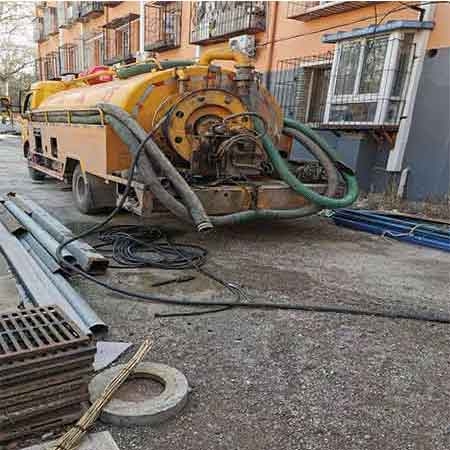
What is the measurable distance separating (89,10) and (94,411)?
Result: 23877mm

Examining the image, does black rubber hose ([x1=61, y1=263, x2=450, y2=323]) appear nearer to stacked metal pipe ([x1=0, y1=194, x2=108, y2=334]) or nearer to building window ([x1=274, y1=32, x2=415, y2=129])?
stacked metal pipe ([x1=0, y1=194, x2=108, y2=334])

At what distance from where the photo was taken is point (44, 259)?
3949 millimetres

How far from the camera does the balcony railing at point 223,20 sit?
11.9 meters

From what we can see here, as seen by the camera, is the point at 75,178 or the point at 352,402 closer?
the point at 352,402

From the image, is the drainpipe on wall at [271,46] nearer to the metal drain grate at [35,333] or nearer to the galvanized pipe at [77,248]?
the galvanized pipe at [77,248]

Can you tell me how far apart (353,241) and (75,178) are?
13.7 feet

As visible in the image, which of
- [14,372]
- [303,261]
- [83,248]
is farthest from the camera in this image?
[303,261]

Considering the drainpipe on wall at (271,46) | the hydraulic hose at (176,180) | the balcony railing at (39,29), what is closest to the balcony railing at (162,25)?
the drainpipe on wall at (271,46)

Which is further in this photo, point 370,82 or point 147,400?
point 370,82

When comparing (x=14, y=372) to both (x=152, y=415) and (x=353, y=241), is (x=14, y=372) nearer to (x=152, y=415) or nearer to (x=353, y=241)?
(x=152, y=415)

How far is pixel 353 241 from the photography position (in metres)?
5.78

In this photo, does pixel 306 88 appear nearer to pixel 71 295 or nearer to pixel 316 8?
pixel 316 8

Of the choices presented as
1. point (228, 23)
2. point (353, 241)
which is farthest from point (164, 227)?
point (228, 23)

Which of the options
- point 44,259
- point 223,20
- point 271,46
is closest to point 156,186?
point 44,259
